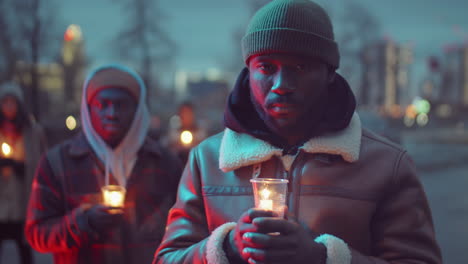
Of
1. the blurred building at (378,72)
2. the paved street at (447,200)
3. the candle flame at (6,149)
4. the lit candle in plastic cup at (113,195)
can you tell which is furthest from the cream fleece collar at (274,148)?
the blurred building at (378,72)

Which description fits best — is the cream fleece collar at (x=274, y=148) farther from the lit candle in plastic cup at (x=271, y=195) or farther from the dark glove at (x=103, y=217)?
the dark glove at (x=103, y=217)

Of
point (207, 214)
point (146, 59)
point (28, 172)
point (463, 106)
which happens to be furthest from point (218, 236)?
point (463, 106)

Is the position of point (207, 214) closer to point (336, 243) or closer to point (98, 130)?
point (336, 243)

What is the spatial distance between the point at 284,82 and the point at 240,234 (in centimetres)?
61

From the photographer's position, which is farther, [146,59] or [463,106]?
[463,106]

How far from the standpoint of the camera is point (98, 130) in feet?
12.1

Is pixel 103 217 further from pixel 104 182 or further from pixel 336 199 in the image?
pixel 336 199

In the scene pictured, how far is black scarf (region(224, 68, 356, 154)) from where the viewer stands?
2.09 meters

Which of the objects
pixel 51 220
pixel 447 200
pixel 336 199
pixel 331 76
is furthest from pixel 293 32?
pixel 447 200

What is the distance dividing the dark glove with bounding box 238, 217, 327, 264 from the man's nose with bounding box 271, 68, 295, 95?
554 mm

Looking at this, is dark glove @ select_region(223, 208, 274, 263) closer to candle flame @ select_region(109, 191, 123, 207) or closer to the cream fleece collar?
the cream fleece collar

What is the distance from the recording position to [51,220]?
3.45 m

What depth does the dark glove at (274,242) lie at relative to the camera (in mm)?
1576

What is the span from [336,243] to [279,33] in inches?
30.9
